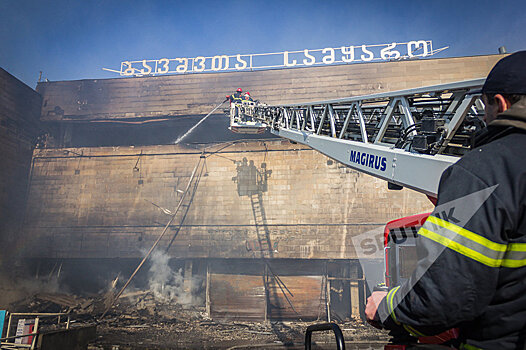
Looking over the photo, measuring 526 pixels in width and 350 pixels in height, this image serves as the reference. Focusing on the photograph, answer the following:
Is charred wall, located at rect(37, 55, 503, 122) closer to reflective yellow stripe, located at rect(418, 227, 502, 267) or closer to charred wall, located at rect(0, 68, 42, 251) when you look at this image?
charred wall, located at rect(0, 68, 42, 251)

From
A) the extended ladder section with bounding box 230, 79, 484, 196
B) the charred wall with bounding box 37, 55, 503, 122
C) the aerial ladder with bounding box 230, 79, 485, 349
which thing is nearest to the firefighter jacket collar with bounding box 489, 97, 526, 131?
the aerial ladder with bounding box 230, 79, 485, 349

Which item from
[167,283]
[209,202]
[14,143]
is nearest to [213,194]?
[209,202]

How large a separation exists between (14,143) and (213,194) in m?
12.5

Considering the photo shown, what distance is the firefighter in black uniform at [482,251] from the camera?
3.21ft

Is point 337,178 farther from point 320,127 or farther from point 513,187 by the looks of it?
point 513,187

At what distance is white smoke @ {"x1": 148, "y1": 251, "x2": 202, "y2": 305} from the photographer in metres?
17.7

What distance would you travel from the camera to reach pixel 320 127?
21.4 ft

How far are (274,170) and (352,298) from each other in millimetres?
8443

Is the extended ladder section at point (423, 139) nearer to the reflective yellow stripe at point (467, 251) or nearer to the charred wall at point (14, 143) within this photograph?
the reflective yellow stripe at point (467, 251)

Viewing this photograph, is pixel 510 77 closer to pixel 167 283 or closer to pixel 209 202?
pixel 209 202

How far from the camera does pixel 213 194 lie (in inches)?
727

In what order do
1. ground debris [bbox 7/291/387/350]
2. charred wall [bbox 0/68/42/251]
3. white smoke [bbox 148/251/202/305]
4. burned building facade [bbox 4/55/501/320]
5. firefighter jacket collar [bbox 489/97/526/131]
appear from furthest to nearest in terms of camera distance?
white smoke [bbox 148/251/202/305] < charred wall [bbox 0/68/42/251] < burned building facade [bbox 4/55/501/320] < ground debris [bbox 7/291/387/350] < firefighter jacket collar [bbox 489/97/526/131]

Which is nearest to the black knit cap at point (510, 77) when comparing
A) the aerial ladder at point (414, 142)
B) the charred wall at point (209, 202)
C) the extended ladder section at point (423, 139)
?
the aerial ladder at point (414, 142)

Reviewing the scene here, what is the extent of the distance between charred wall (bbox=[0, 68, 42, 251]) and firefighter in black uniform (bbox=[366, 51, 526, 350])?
22629 millimetres
